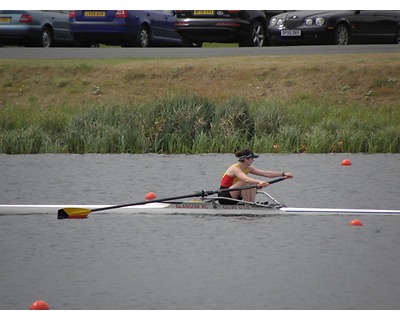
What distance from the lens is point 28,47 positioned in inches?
1294

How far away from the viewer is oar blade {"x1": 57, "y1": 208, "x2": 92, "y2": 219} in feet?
53.2

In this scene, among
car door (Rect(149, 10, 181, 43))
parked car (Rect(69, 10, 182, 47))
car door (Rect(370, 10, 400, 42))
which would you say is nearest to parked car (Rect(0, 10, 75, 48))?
parked car (Rect(69, 10, 182, 47))

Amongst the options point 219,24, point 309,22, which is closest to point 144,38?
point 219,24

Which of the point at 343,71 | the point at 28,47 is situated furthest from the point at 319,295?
the point at 28,47

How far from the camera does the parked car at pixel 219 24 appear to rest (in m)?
30.1

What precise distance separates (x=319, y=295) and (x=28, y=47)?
874 inches

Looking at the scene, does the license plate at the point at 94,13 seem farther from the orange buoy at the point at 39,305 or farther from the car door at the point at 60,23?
the orange buoy at the point at 39,305

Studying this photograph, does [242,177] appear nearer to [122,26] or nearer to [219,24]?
[219,24]

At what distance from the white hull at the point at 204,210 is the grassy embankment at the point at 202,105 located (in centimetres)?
548

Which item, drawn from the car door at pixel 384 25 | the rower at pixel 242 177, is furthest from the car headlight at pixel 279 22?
the rower at pixel 242 177

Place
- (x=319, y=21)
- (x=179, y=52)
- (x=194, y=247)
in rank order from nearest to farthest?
(x=194, y=247), (x=319, y=21), (x=179, y=52)

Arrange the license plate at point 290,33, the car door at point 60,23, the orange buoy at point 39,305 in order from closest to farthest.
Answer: the orange buoy at point 39,305 < the license plate at point 290,33 < the car door at point 60,23

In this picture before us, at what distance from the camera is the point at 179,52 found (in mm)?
30719

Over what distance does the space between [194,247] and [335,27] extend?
55.0 ft
